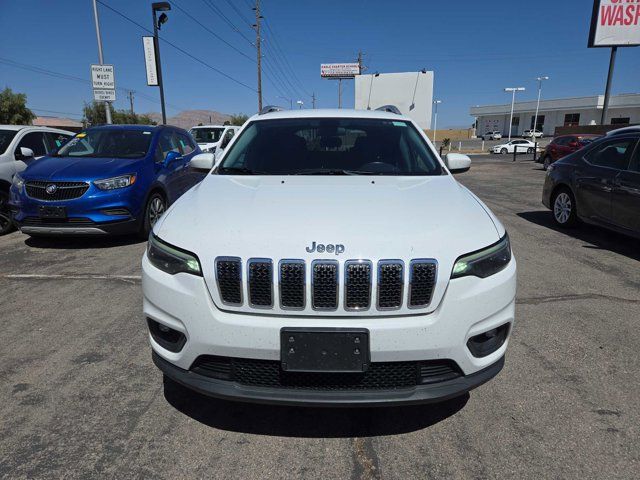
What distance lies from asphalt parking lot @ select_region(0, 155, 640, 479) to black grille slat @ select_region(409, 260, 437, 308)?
2.67 feet

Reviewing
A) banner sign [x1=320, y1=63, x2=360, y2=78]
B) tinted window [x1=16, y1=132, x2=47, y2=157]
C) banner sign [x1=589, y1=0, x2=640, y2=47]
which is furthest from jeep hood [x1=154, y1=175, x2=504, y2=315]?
banner sign [x1=320, y1=63, x2=360, y2=78]

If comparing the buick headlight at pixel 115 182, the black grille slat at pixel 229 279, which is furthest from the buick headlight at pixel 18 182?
the black grille slat at pixel 229 279

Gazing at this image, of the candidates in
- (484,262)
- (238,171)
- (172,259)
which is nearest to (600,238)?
(484,262)

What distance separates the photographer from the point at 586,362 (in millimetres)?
2998

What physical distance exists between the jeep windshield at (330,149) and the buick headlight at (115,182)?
2937 millimetres

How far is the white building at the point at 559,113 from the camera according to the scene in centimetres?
6347

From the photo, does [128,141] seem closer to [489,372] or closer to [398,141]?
[398,141]

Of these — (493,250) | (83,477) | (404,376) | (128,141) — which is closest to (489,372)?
(404,376)

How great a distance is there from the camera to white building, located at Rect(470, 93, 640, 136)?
63.5 metres

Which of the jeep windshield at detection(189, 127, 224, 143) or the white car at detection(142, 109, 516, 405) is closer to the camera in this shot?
the white car at detection(142, 109, 516, 405)

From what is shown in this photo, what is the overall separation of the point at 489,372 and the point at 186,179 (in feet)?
21.9

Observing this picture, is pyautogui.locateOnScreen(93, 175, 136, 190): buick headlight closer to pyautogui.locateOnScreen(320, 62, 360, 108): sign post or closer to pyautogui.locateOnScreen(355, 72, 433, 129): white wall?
pyautogui.locateOnScreen(355, 72, 433, 129): white wall

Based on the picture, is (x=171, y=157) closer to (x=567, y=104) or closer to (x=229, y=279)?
(x=229, y=279)

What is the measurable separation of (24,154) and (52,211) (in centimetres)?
204
